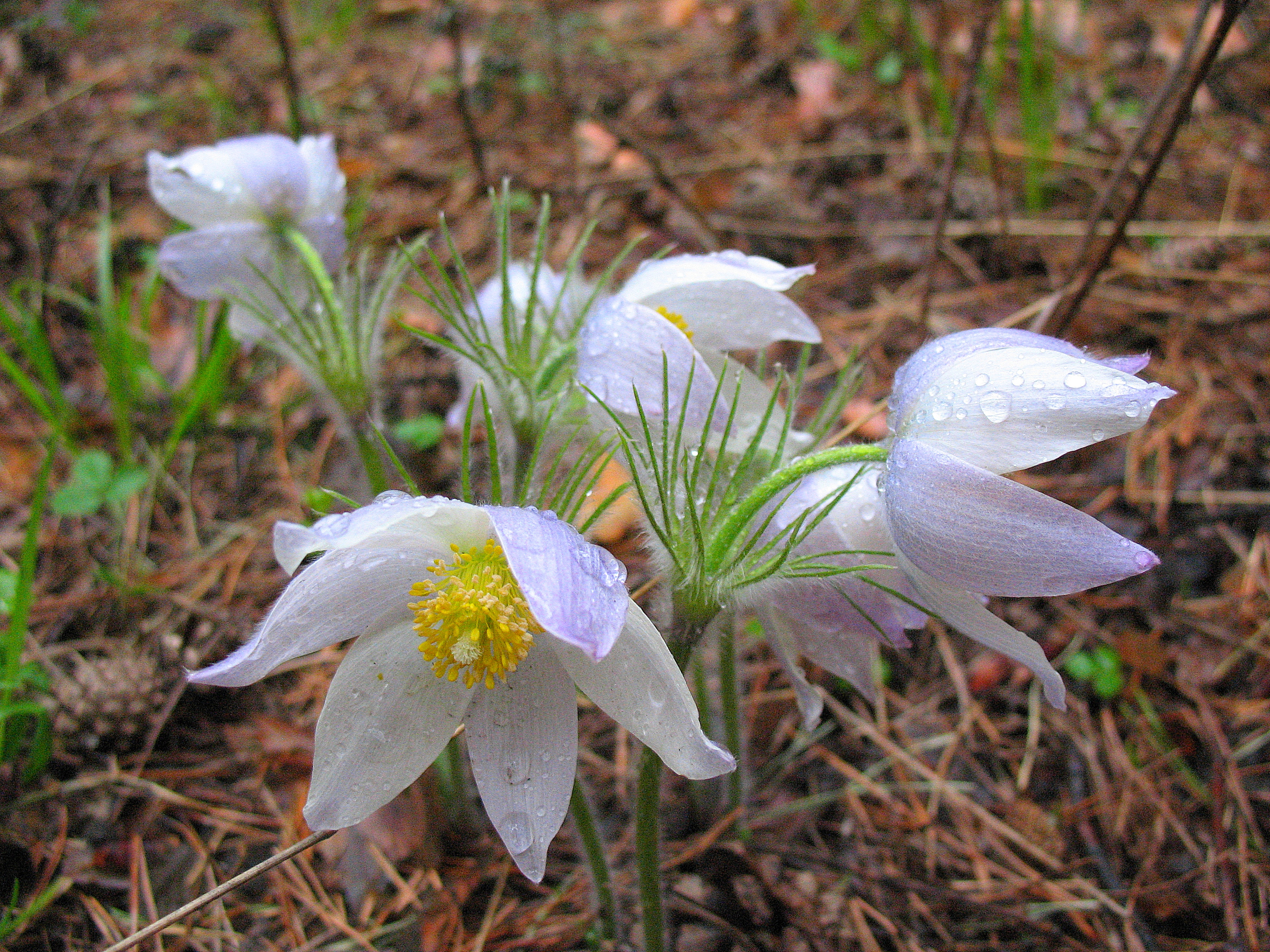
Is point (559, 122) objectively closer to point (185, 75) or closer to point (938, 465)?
point (185, 75)

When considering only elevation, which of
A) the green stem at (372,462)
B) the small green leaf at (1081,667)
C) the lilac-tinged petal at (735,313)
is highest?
the lilac-tinged petal at (735,313)

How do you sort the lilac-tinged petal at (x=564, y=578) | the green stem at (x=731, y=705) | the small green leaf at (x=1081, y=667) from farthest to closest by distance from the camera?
the small green leaf at (x=1081, y=667) < the green stem at (x=731, y=705) < the lilac-tinged petal at (x=564, y=578)

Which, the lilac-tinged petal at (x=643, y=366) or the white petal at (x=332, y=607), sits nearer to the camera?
the white petal at (x=332, y=607)

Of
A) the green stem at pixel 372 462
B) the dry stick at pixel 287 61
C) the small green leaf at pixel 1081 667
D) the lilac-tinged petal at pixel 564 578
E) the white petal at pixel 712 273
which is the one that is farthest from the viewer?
the dry stick at pixel 287 61

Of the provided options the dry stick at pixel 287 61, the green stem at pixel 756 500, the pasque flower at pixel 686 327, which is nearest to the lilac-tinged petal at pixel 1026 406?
the green stem at pixel 756 500

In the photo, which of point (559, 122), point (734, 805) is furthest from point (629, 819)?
point (559, 122)

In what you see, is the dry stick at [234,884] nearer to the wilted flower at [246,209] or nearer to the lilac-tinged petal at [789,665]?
the lilac-tinged petal at [789,665]
